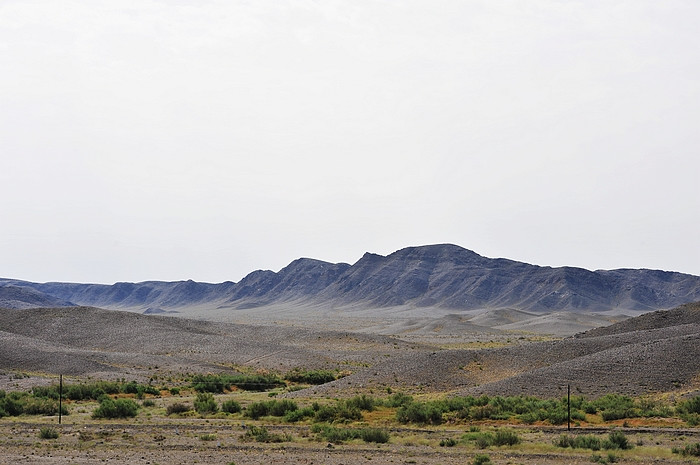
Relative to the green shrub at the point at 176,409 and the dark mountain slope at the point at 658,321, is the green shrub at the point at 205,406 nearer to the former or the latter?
the green shrub at the point at 176,409

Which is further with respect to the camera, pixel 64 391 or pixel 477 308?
pixel 477 308

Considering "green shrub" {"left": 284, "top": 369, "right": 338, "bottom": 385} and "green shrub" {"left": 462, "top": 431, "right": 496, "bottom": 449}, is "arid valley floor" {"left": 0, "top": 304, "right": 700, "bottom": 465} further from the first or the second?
"green shrub" {"left": 284, "top": 369, "right": 338, "bottom": 385}

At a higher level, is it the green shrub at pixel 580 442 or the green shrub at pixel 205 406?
the green shrub at pixel 580 442

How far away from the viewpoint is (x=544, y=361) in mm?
42781

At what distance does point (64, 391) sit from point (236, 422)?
48.4ft

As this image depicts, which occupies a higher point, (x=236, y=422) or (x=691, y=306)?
(x=691, y=306)

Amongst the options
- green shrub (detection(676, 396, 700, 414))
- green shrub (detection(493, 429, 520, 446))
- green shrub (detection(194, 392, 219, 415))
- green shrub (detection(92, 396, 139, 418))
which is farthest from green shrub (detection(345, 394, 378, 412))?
green shrub (detection(676, 396, 700, 414))

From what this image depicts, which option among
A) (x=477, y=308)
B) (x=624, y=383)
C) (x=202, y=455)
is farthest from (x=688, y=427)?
(x=477, y=308)

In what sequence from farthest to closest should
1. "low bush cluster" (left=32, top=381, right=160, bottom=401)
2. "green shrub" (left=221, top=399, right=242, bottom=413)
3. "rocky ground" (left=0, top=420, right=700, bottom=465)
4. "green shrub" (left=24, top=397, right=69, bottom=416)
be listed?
"low bush cluster" (left=32, top=381, right=160, bottom=401), "green shrub" (left=221, top=399, right=242, bottom=413), "green shrub" (left=24, top=397, right=69, bottom=416), "rocky ground" (left=0, top=420, right=700, bottom=465)

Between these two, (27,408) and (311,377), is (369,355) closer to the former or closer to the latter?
(311,377)

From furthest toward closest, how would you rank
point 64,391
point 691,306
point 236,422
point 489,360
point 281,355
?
1. point 281,355
2. point 691,306
3. point 489,360
4. point 64,391
5. point 236,422

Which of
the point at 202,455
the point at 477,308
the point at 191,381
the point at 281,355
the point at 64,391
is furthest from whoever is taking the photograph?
the point at 477,308

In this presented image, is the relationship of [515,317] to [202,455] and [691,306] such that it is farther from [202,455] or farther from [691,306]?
[202,455]

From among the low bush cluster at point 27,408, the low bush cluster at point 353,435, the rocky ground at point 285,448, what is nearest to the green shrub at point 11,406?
the low bush cluster at point 27,408
